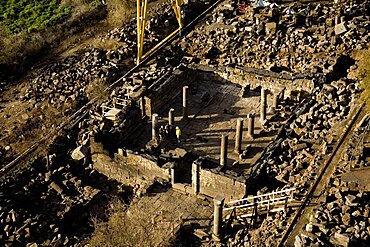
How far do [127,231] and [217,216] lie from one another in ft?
11.2

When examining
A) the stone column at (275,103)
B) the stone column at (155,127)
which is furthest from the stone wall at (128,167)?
the stone column at (275,103)

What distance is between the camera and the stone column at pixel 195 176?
77.4ft

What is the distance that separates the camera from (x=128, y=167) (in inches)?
1004

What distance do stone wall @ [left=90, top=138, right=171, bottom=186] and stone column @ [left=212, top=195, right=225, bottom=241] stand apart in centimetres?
423

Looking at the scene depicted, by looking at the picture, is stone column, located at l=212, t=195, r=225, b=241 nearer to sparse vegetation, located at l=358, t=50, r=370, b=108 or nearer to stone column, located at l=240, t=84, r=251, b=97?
sparse vegetation, located at l=358, t=50, r=370, b=108

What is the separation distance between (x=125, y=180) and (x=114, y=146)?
2281 mm

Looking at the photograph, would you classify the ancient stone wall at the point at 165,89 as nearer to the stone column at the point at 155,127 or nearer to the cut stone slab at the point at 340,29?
the stone column at the point at 155,127

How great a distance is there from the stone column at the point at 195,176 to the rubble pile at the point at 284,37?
35.3 ft

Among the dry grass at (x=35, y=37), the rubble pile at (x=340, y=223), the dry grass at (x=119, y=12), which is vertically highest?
the dry grass at (x=119, y=12)

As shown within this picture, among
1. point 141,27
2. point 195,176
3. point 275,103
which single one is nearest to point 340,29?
point 275,103

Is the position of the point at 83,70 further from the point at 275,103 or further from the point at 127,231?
the point at 127,231

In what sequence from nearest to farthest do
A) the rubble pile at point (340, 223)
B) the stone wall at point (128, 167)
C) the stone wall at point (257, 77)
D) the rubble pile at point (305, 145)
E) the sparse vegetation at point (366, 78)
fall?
the rubble pile at point (340, 223) < the rubble pile at point (305, 145) < the sparse vegetation at point (366, 78) < the stone wall at point (128, 167) < the stone wall at point (257, 77)

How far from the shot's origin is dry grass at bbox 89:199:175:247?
20.5 meters

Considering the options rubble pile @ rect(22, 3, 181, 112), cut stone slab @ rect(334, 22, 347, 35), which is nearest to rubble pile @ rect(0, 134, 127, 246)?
rubble pile @ rect(22, 3, 181, 112)
